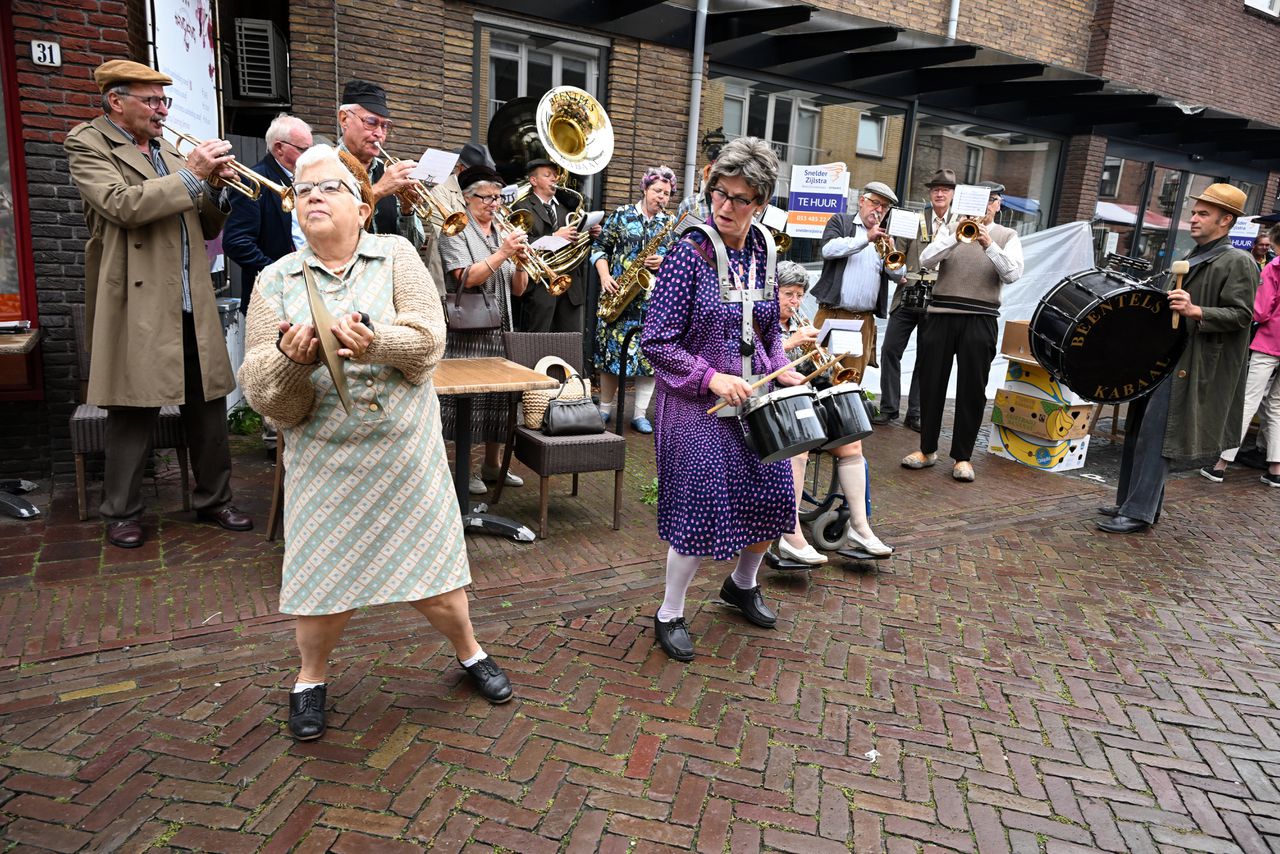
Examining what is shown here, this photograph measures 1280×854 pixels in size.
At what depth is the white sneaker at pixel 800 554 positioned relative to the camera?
4.53 m

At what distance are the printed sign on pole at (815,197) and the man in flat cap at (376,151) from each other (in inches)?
157

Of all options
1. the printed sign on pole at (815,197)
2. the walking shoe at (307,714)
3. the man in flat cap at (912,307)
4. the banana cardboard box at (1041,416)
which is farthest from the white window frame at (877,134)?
the walking shoe at (307,714)

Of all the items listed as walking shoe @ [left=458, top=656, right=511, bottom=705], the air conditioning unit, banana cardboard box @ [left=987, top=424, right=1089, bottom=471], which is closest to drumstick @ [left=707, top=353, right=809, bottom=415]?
walking shoe @ [left=458, top=656, right=511, bottom=705]

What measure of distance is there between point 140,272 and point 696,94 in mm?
6381

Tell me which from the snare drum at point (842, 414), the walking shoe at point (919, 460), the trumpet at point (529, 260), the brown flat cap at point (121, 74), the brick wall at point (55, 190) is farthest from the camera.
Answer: the walking shoe at point (919, 460)

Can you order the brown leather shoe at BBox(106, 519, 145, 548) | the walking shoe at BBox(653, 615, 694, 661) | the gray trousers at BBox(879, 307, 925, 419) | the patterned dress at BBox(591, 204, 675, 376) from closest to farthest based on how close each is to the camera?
the walking shoe at BBox(653, 615, 694, 661) < the brown leather shoe at BBox(106, 519, 145, 548) < the patterned dress at BBox(591, 204, 675, 376) < the gray trousers at BBox(879, 307, 925, 419)

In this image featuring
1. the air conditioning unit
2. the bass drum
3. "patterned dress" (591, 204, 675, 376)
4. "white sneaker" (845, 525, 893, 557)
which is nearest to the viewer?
"white sneaker" (845, 525, 893, 557)

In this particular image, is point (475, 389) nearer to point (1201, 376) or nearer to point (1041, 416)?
point (1201, 376)

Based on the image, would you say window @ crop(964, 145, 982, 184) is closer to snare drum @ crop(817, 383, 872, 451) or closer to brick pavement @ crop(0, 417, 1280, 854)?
brick pavement @ crop(0, 417, 1280, 854)

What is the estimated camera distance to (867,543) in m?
4.71

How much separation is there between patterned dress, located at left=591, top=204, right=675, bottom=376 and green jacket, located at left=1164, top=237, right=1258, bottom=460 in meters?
3.66

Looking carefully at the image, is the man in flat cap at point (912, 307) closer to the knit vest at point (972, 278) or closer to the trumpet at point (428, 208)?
the knit vest at point (972, 278)

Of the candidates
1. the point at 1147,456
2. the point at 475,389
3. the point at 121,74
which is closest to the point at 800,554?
Result: the point at 475,389

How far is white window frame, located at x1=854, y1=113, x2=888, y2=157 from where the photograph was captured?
10.9 meters
